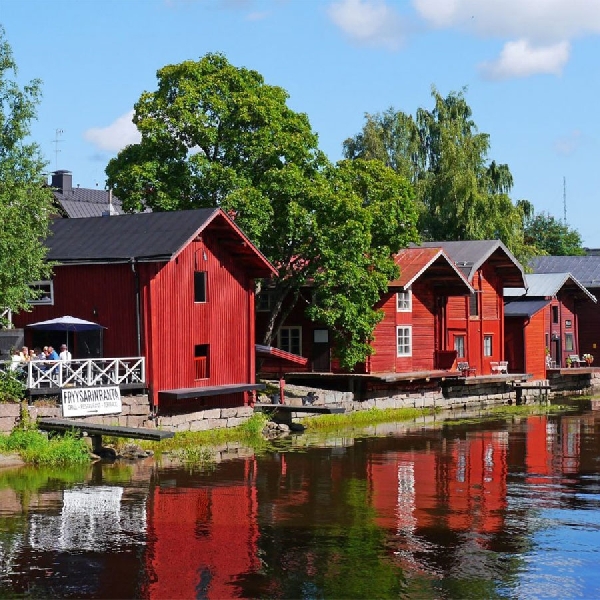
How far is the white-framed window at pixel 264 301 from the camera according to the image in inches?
2062

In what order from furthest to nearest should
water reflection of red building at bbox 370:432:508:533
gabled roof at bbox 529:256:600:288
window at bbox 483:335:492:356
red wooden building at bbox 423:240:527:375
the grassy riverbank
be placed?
1. gabled roof at bbox 529:256:600:288
2. window at bbox 483:335:492:356
3. red wooden building at bbox 423:240:527:375
4. the grassy riverbank
5. water reflection of red building at bbox 370:432:508:533

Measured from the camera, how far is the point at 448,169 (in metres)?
71.1

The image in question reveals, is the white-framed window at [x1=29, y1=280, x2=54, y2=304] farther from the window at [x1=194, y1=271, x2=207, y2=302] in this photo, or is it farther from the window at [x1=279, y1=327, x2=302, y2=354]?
the window at [x1=279, y1=327, x2=302, y2=354]

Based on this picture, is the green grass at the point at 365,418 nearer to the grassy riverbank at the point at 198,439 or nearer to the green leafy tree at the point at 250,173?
the grassy riverbank at the point at 198,439

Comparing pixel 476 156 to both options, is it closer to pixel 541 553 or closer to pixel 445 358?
pixel 445 358

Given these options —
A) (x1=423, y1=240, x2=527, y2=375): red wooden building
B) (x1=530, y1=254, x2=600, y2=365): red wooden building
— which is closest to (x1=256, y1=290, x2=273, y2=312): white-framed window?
(x1=423, y1=240, x2=527, y2=375): red wooden building

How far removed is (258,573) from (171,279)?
19.4m

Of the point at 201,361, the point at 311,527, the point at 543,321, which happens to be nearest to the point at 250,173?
the point at 201,361

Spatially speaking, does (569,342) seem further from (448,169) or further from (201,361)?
(201,361)

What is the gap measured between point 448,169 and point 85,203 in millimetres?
23624

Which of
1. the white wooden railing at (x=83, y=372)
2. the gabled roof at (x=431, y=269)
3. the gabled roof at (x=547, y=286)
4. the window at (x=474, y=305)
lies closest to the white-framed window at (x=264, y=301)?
the gabled roof at (x=431, y=269)

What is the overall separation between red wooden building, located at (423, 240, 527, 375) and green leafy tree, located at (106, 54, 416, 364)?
11681mm

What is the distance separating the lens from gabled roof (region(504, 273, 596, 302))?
2687 inches

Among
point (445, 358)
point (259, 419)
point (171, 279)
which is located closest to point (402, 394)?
point (445, 358)
